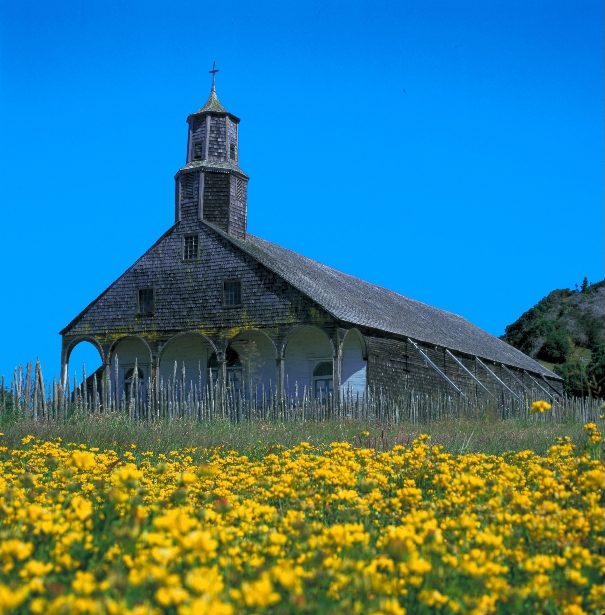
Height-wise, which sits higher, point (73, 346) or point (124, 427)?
point (73, 346)

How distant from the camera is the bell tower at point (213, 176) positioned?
99.8 ft

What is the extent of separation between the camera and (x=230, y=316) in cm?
2822

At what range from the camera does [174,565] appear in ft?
11.9

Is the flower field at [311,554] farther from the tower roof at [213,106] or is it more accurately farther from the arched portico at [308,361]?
the tower roof at [213,106]

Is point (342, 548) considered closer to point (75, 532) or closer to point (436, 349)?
point (75, 532)

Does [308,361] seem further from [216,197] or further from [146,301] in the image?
[216,197]

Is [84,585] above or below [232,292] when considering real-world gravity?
below

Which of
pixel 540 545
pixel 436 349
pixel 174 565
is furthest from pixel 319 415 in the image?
pixel 174 565

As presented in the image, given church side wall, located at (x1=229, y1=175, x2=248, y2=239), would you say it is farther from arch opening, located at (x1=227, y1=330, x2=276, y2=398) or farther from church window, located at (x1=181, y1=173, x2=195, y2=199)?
arch opening, located at (x1=227, y1=330, x2=276, y2=398)

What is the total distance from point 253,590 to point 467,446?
8778 mm

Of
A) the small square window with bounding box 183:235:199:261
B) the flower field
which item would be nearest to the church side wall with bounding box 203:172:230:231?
the small square window with bounding box 183:235:199:261

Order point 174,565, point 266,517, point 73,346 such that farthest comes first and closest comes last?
point 73,346
point 266,517
point 174,565

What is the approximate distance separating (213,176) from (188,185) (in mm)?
1096

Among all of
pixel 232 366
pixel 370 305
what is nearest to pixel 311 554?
pixel 232 366
